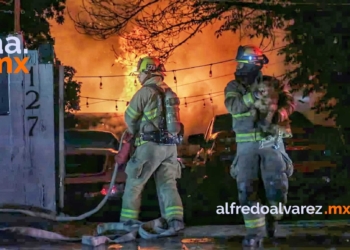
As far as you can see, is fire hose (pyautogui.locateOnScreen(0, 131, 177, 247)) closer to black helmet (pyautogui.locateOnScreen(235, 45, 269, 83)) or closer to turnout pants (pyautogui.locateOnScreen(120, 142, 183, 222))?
turnout pants (pyautogui.locateOnScreen(120, 142, 183, 222))

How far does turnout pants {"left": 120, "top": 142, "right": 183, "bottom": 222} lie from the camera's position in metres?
7.15

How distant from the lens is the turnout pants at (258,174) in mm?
6996

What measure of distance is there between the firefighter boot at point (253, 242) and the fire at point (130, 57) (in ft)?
6.05

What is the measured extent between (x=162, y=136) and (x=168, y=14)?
1.23 m

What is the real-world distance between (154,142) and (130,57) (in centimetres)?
89

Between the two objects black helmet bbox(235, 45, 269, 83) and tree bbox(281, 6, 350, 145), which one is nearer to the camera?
black helmet bbox(235, 45, 269, 83)

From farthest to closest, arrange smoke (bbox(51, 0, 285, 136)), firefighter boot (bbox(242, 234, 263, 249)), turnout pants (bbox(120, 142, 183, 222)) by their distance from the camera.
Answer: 1. turnout pants (bbox(120, 142, 183, 222))
2. smoke (bbox(51, 0, 285, 136))
3. firefighter boot (bbox(242, 234, 263, 249))

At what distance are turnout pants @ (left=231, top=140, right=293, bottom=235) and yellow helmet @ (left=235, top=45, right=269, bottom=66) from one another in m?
0.82

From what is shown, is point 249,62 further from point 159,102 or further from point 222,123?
point 159,102

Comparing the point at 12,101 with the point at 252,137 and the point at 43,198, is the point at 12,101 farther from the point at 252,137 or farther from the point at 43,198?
the point at 252,137

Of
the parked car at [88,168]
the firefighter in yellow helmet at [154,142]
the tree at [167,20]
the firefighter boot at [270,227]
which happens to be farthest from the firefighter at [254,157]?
the parked car at [88,168]

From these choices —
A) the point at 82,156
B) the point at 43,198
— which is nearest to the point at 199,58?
the point at 82,156

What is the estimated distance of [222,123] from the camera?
23.6 ft

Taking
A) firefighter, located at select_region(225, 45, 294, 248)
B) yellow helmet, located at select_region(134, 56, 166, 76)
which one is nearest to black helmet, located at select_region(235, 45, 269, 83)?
firefighter, located at select_region(225, 45, 294, 248)
